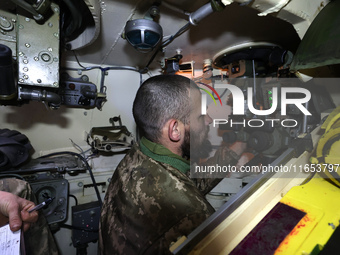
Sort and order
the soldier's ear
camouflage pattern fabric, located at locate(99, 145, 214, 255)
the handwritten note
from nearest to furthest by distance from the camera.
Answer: camouflage pattern fabric, located at locate(99, 145, 214, 255), the handwritten note, the soldier's ear

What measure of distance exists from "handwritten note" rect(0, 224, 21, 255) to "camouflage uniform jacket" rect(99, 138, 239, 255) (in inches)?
15.8

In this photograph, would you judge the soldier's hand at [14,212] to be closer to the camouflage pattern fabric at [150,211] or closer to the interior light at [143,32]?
the camouflage pattern fabric at [150,211]

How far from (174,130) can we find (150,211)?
1.69ft

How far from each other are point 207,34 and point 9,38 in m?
1.17

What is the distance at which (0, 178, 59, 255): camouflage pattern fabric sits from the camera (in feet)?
3.53

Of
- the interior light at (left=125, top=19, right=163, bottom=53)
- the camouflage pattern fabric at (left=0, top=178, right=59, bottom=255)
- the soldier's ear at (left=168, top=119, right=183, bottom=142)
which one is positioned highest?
the interior light at (left=125, top=19, right=163, bottom=53)

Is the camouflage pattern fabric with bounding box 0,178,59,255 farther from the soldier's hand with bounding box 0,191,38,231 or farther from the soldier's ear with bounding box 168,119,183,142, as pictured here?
the soldier's ear with bounding box 168,119,183,142

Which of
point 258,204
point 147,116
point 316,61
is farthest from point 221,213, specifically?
point 147,116

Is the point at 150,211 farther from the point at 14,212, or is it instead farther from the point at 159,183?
the point at 14,212

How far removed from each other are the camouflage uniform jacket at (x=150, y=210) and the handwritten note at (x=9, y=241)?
40cm

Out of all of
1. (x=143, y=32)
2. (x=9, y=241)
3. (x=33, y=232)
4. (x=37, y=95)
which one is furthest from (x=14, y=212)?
(x=143, y=32)

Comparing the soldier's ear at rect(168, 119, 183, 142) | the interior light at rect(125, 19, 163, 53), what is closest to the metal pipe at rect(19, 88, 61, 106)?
the interior light at rect(125, 19, 163, 53)

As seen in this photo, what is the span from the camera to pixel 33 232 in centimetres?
114

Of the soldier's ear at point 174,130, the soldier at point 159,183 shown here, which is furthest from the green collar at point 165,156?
the soldier's ear at point 174,130
